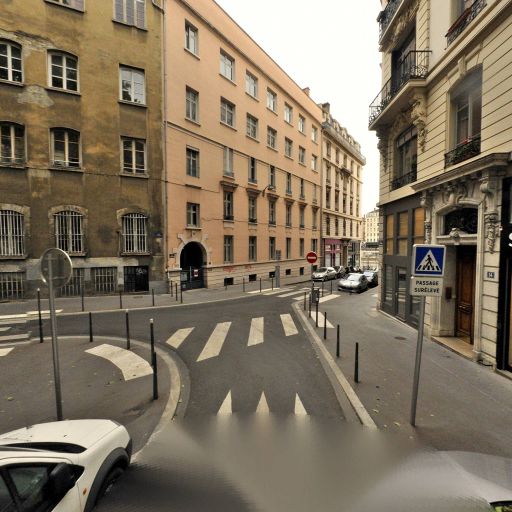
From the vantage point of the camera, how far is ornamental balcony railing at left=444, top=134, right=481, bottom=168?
8211 millimetres

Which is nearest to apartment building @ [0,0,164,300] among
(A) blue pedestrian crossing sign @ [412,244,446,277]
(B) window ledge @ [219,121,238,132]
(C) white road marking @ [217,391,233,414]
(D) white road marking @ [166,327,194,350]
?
(B) window ledge @ [219,121,238,132]

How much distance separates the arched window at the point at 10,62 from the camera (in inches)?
603

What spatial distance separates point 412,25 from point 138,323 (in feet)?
53.3

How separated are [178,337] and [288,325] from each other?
430cm

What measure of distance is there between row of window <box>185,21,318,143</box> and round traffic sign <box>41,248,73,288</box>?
2182cm

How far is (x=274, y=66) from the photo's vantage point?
2962 centimetres

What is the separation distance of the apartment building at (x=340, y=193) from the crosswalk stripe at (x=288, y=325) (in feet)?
90.4

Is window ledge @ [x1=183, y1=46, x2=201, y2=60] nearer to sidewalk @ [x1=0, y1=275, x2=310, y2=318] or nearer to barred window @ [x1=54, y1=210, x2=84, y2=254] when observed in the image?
barred window @ [x1=54, y1=210, x2=84, y2=254]

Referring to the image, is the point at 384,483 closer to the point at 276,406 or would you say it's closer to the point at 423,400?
the point at 276,406

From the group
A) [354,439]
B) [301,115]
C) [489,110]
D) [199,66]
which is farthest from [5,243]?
[301,115]

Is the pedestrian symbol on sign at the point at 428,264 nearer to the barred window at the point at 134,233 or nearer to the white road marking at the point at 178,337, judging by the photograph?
the white road marking at the point at 178,337

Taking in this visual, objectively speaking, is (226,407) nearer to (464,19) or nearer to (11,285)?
(464,19)

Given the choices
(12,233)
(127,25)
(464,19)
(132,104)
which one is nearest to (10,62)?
(132,104)

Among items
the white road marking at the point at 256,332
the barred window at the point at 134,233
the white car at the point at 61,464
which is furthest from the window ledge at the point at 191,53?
the white car at the point at 61,464
